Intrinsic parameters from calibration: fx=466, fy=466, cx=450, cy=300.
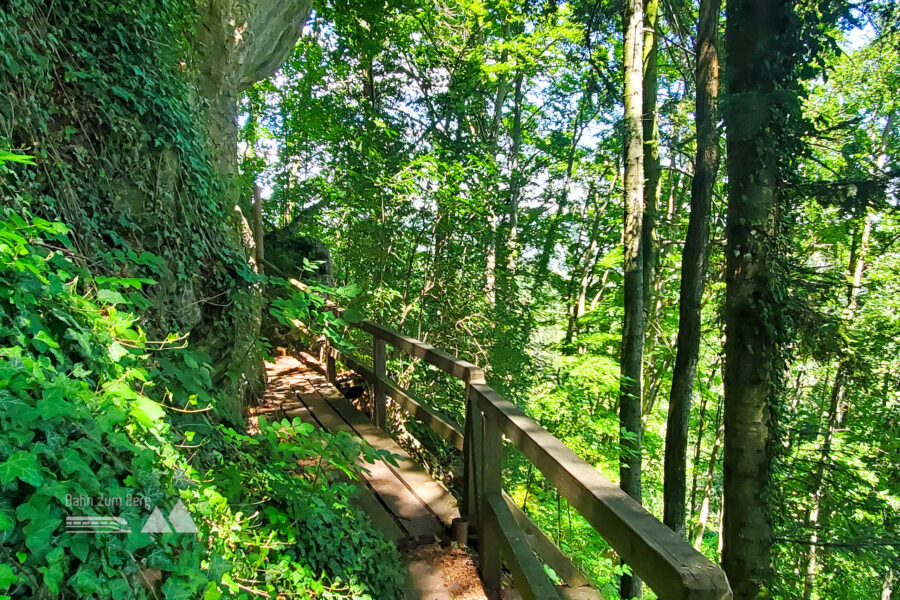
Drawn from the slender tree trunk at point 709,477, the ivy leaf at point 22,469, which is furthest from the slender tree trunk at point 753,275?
the slender tree trunk at point 709,477

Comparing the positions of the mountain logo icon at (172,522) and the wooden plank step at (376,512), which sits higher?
the mountain logo icon at (172,522)

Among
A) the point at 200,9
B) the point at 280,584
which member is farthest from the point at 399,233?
the point at 280,584

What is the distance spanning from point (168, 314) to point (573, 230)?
1247 cm

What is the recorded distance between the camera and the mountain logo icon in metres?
1.37

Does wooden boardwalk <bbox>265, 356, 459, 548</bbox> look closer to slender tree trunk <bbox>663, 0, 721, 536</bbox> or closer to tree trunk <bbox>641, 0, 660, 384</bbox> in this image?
slender tree trunk <bbox>663, 0, 721, 536</bbox>

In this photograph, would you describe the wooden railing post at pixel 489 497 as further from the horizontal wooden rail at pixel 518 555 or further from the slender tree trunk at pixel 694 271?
the slender tree trunk at pixel 694 271

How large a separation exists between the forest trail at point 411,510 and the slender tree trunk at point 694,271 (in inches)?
157

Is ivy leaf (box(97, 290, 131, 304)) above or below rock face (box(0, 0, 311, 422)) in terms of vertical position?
below

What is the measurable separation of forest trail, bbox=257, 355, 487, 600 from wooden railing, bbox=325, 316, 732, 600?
178 millimetres

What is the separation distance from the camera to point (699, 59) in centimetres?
608

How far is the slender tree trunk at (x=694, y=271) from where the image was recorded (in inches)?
235

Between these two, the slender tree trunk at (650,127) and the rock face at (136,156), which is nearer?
the rock face at (136,156)

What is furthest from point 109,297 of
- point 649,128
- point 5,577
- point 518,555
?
point 649,128

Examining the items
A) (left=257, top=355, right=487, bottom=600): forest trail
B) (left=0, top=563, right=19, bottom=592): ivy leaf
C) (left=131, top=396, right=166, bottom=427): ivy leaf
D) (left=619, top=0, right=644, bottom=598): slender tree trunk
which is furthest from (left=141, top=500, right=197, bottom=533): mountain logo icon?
(left=619, top=0, right=644, bottom=598): slender tree trunk
